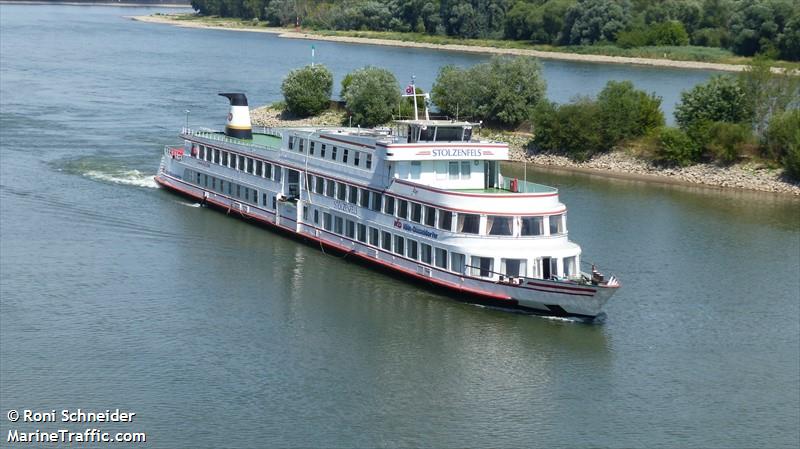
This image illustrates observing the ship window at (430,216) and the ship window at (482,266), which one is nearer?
the ship window at (482,266)

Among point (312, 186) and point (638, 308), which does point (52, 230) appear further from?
point (638, 308)

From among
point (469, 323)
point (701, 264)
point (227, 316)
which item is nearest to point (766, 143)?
point (701, 264)

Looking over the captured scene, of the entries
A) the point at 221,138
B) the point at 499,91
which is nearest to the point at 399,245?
the point at 221,138

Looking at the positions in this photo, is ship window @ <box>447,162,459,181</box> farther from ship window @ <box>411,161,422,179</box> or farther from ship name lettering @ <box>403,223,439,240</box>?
ship name lettering @ <box>403,223,439,240</box>

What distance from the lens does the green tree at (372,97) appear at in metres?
73.9

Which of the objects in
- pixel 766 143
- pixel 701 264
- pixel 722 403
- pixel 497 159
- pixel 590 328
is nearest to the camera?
pixel 722 403

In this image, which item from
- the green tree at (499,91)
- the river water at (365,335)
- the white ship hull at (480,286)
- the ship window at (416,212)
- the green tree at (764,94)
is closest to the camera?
the river water at (365,335)

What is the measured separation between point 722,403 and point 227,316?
14.8m

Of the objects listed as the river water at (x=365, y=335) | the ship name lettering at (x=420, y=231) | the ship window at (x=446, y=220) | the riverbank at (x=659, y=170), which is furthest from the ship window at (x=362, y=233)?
the riverbank at (x=659, y=170)

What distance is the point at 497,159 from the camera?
130ft

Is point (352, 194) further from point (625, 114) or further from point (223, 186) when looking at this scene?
point (625, 114)

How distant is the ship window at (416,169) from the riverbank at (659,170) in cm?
2452

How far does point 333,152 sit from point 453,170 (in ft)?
18.0

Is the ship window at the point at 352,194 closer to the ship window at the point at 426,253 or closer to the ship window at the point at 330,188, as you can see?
the ship window at the point at 330,188
